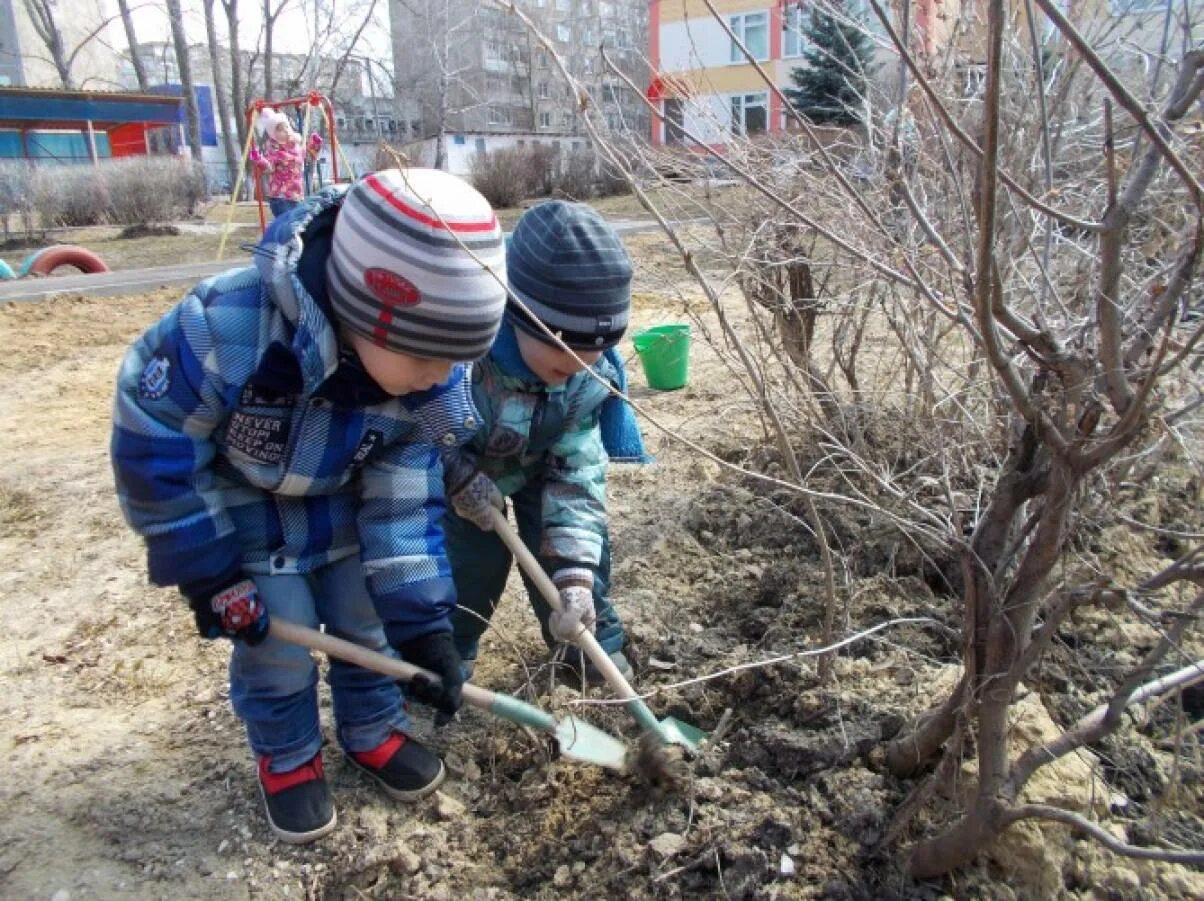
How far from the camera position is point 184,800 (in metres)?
2.07

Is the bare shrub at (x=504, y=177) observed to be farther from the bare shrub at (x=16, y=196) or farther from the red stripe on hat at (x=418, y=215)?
the red stripe on hat at (x=418, y=215)

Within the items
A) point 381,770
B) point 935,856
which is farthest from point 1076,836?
point 381,770

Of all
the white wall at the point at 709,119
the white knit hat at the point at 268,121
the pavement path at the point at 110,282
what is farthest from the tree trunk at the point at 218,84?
the white wall at the point at 709,119

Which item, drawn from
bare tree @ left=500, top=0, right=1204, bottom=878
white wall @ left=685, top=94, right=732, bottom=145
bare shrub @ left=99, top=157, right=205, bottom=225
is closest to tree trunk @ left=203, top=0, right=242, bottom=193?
bare shrub @ left=99, top=157, right=205, bottom=225

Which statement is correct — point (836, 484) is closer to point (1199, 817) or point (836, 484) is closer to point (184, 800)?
point (1199, 817)

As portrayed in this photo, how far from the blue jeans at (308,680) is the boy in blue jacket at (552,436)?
26cm

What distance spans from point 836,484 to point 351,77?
46.8m

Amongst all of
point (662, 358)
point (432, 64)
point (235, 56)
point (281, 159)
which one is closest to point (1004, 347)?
point (662, 358)

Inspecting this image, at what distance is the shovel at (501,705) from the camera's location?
6.25 ft

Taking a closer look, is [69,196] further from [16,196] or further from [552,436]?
[552,436]

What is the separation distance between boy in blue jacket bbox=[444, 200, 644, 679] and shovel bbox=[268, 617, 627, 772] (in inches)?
7.9

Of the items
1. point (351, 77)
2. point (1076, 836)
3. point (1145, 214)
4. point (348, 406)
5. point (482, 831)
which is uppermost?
point (351, 77)

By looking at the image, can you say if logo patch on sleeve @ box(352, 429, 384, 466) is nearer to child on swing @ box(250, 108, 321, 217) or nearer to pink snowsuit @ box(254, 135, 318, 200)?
child on swing @ box(250, 108, 321, 217)

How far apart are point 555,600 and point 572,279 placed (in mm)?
732
